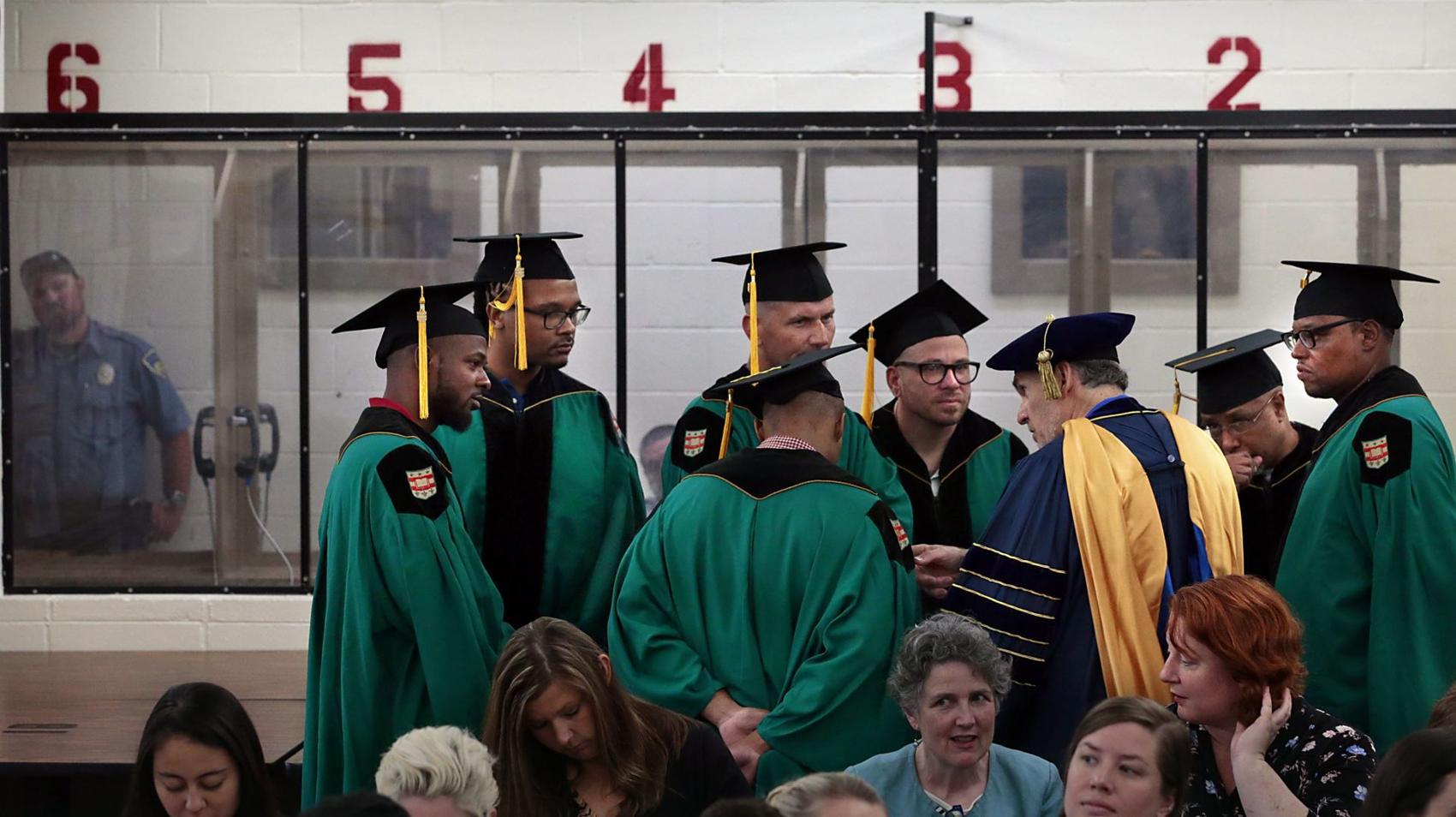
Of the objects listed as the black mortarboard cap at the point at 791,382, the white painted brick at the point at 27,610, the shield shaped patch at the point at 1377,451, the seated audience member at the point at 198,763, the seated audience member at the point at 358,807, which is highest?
the black mortarboard cap at the point at 791,382

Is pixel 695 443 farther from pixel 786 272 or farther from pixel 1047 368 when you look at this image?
pixel 1047 368

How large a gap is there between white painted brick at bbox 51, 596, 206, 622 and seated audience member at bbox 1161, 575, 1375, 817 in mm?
3808

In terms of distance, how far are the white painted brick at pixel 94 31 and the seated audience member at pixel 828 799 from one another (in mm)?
4463

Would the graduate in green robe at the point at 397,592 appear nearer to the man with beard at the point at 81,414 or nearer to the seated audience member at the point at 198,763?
the seated audience member at the point at 198,763

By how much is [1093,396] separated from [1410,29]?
3.07 meters

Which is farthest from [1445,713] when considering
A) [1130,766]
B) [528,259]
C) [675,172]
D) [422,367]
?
[675,172]

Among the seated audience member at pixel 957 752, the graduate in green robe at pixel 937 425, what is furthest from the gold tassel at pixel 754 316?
the seated audience member at pixel 957 752

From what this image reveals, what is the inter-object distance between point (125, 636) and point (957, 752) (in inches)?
145

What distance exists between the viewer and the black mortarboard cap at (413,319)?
11.7ft

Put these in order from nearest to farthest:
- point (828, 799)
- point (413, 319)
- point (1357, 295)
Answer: point (828, 799) → point (413, 319) → point (1357, 295)

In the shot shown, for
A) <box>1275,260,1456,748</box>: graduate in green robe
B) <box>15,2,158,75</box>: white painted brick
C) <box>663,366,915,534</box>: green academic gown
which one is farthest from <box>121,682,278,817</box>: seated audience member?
<box>15,2,158,75</box>: white painted brick

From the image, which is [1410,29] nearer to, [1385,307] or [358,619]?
[1385,307]

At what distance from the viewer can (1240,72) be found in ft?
19.1

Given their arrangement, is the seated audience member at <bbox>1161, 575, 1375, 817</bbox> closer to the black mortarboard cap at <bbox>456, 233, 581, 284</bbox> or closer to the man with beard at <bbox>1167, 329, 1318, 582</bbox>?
the man with beard at <bbox>1167, 329, 1318, 582</bbox>
